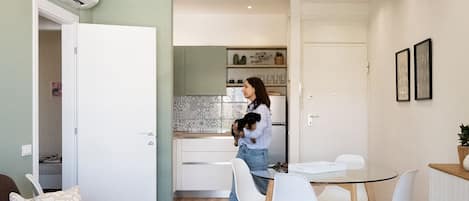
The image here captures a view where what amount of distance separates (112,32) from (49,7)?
2.36ft

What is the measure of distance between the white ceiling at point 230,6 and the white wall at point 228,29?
0.19m

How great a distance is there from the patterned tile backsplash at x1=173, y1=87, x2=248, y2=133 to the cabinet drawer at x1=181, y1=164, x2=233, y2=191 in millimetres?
1101

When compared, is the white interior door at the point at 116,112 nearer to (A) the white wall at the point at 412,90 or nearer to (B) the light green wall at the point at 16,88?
(B) the light green wall at the point at 16,88

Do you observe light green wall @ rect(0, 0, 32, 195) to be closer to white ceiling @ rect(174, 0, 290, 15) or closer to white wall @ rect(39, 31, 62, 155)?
white ceiling @ rect(174, 0, 290, 15)

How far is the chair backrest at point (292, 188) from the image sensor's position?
9.26ft

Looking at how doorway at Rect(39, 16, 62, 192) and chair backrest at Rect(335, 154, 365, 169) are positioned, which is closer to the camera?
chair backrest at Rect(335, 154, 365, 169)

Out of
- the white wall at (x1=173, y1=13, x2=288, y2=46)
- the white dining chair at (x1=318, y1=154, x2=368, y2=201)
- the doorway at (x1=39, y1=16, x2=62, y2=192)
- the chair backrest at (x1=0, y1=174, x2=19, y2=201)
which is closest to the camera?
the chair backrest at (x1=0, y1=174, x2=19, y2=201)

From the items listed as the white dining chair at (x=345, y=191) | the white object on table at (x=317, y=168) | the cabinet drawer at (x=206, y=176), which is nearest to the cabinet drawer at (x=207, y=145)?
the cabinet drawer at (x=206, y=176)

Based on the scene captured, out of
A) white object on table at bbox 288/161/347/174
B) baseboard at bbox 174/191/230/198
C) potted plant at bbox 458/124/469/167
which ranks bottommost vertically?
baseboard at bbox 174/191/230/198

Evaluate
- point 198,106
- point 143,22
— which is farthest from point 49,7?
point 198,106

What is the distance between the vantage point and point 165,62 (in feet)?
15.8

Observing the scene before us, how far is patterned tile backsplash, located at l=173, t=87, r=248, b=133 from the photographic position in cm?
719

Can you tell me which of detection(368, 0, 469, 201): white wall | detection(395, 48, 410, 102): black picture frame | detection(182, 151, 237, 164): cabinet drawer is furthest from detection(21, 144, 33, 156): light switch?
detection(395, 48, 410, 102): black picture frame

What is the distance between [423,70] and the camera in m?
3.83
